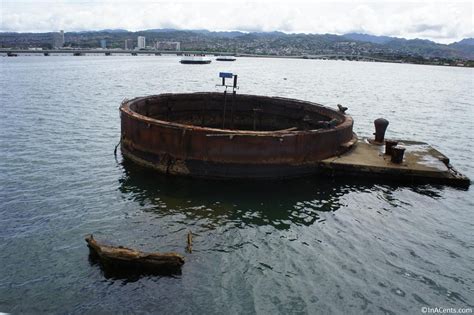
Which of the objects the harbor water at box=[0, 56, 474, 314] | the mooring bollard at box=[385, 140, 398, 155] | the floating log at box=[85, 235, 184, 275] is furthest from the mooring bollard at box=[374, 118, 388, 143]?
the floating log at box=[85, 235, 184, 275]

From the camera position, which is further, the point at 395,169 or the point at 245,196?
the point at 395,169

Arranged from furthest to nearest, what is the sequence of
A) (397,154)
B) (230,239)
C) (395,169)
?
1. (397,154)
2. (395,169)
3. (230,239)

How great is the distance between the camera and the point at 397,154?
51.4ft

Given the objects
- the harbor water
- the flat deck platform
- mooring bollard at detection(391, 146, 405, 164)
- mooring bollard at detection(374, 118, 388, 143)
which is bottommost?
the harbor water

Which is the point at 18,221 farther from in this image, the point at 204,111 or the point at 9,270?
the point at 204,111

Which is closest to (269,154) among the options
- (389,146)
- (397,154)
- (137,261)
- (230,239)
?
(230,239)

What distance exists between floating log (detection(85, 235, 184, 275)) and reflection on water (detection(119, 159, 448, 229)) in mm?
2630

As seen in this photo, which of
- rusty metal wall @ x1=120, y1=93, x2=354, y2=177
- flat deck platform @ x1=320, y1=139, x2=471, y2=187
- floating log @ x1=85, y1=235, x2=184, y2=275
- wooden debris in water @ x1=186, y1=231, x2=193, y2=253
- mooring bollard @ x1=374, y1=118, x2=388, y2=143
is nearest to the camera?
floating log @ x1=85, y1=235, x2=184, y2=275

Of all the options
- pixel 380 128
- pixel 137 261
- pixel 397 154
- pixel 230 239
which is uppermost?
pixel 380 128

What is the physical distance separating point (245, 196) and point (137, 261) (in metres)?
5.51

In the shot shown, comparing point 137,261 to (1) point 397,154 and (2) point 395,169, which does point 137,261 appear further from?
(1) point 397,154

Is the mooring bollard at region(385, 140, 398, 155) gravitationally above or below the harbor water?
above

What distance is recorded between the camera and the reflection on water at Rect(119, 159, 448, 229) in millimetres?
12141

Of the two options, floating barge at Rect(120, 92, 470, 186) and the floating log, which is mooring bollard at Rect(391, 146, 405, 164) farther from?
the floating log
